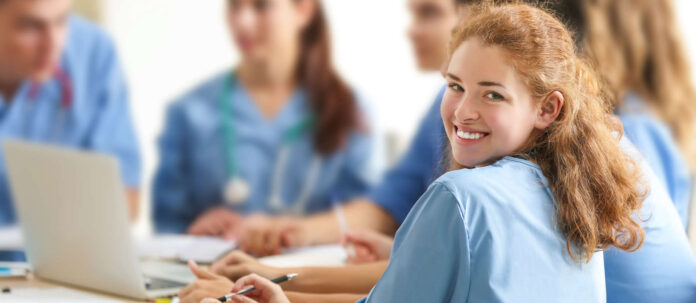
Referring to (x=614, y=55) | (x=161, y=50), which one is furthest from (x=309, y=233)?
(x=161, y=50)

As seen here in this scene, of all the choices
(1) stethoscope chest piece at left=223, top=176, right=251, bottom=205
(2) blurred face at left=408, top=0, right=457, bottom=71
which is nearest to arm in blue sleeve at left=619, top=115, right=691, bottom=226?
(2) blurred face at left=408, top=0, right=457, bottom=71

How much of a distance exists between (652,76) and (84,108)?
159 cm

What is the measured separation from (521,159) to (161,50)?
69.7 inches

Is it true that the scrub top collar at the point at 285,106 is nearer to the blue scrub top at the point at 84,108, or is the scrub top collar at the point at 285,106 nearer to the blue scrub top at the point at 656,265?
the blue scrub top at the point at 84,108

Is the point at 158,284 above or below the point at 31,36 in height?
below

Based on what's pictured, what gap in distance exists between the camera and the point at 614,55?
168 cm

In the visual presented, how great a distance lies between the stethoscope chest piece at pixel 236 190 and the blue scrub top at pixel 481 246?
1.56m

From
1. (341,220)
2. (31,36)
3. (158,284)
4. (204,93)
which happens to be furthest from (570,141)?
(31,36)

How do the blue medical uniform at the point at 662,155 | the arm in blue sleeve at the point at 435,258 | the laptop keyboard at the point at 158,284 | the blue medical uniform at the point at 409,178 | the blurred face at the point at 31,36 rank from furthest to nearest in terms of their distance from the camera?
1. the blurred face at the point at 31,36
2. the blue medical uniform at the point at 409,178
3. the blue medical uniform at the point at 662,155
4. the laptop keyboard at the point at 158,284
5. the arm in blue sleeve at the point at 435,258

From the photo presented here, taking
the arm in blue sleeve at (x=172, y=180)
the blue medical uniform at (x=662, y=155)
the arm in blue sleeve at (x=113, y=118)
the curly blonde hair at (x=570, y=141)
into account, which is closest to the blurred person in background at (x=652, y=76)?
the blue medical uniform at (x=662, y=155)

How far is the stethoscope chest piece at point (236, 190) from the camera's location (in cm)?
228

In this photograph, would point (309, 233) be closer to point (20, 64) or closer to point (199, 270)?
point (199, 270)

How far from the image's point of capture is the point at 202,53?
2336 mm

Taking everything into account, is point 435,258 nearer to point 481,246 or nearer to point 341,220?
point 481,246
